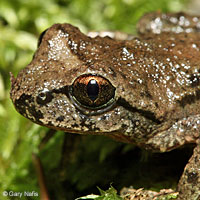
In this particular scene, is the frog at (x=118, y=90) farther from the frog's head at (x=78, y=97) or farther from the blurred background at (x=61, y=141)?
the blurred background at (x=61, y=141)

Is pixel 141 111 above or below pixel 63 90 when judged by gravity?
below

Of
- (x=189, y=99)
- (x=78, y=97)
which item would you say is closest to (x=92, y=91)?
(x=78, y=97)

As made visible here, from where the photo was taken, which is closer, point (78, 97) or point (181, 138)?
point (78, 97)

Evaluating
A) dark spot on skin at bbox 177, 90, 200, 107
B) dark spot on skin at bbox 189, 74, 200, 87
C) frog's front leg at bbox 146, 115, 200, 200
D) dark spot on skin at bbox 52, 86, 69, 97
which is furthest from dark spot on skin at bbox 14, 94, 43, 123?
dark spot on skin at bbox 189, 74, 200, 87

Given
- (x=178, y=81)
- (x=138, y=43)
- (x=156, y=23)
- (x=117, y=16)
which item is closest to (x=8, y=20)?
(x=117, y=16)
